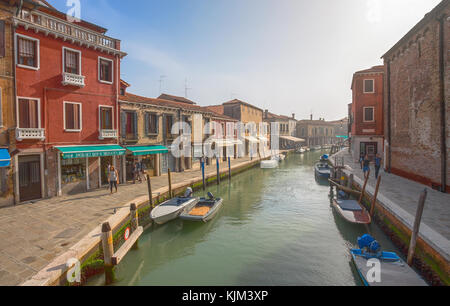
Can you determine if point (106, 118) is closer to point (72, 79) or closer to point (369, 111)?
point (72, 79)

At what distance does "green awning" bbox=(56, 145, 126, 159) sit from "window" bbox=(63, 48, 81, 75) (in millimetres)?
4465

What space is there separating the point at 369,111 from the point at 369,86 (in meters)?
2.81

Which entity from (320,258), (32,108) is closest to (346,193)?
(320,258)

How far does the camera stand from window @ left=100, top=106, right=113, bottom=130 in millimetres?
15413

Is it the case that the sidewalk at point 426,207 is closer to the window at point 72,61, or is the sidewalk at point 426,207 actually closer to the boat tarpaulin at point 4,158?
the boat tarpaulin at point 4,158

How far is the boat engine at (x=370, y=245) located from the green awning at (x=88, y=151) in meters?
13.7

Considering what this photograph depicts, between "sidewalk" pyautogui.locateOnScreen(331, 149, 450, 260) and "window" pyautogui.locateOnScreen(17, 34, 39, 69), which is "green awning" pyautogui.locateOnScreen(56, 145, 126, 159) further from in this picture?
"sidewalk" pyautogui.locateOnScreen(331, 149, 450, 260)

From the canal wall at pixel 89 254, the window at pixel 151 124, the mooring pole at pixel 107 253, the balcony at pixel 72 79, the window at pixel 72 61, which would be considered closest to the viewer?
the canal wall at pixel 89 254

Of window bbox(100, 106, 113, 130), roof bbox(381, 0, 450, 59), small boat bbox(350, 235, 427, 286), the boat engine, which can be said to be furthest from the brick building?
window bbox(100, 106, 113, 130)

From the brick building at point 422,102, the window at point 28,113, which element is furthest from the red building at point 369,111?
the window at point 28,113

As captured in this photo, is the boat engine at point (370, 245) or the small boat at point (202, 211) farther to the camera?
the small boat at point (202, 211)

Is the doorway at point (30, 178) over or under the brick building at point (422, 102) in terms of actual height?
under

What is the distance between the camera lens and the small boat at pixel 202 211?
11.3 meters
